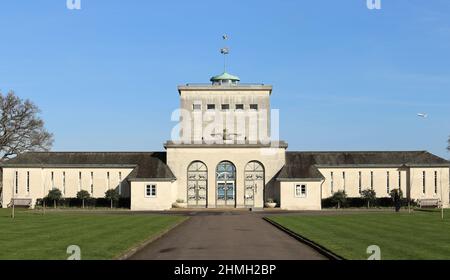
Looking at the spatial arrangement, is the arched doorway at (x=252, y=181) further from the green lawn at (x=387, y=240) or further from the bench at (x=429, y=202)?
the green lawn at (x=387, y=240)

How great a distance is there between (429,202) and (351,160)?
9.52 metres

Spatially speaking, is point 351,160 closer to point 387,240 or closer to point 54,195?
point 54,195

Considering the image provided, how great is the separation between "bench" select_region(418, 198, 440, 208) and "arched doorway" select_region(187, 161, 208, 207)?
914 inches

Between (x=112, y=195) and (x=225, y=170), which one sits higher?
(x=225, y=170)

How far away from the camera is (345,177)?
71500 mm

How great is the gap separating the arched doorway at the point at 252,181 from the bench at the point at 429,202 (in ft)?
56.0

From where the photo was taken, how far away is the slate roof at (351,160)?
7000cm

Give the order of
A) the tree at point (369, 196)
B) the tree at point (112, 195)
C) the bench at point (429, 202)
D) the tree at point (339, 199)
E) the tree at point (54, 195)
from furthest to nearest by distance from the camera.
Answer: the tree at point (54, 195), the tree at point (112, 195), the bench at point (429, 202), the tree at point (339, 199), the tree at point (369, 196)

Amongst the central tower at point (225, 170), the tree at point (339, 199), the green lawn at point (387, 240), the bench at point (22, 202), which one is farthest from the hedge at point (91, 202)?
the green lawn at point (387, 240)

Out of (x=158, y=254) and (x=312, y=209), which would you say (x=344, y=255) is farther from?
(x=312, y=209)

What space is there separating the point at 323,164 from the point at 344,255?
5143 cm

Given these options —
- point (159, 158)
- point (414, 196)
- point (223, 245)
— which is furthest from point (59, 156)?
point (223, 245)

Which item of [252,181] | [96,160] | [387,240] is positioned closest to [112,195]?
[96,160]

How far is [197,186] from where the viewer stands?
70750 mm
